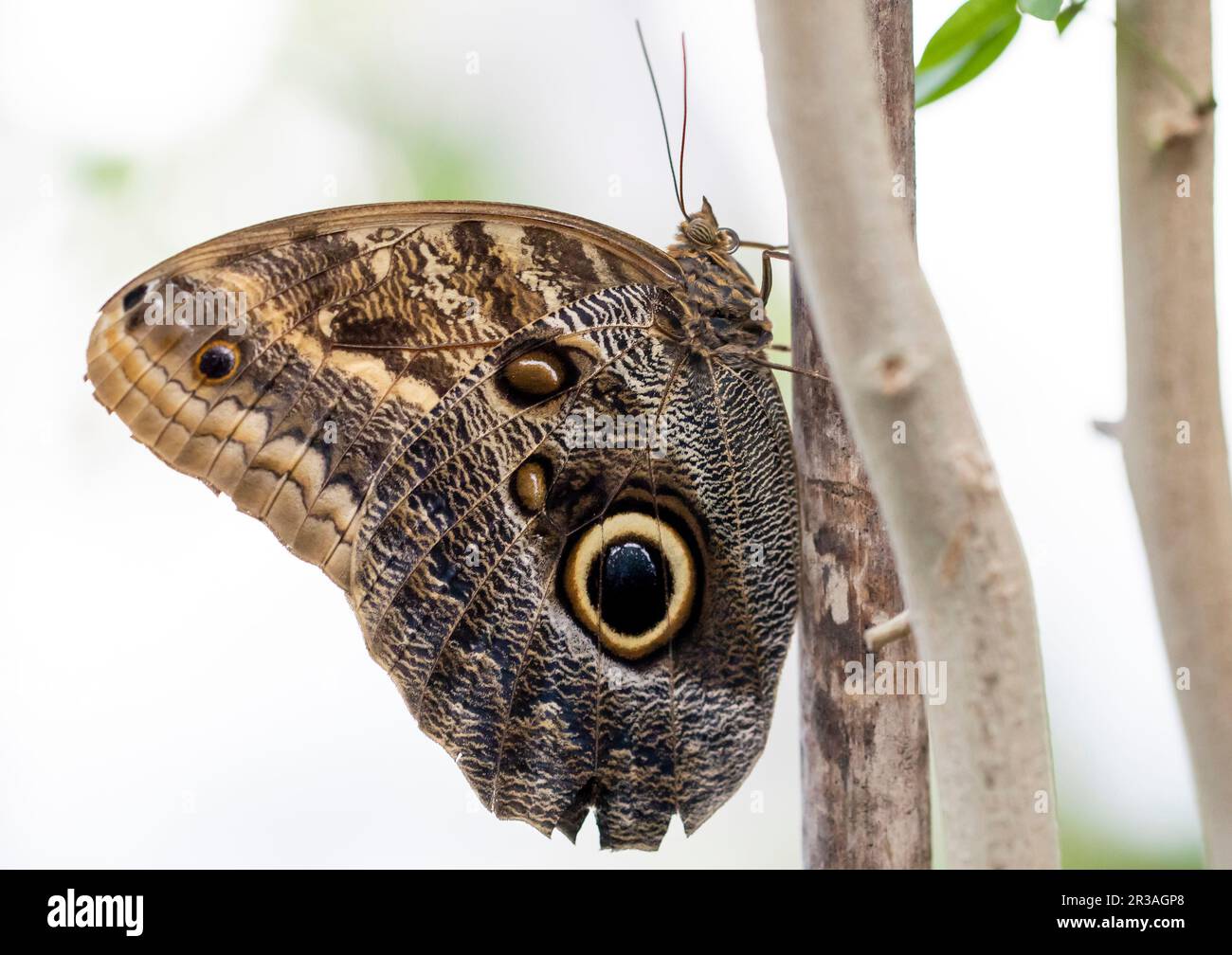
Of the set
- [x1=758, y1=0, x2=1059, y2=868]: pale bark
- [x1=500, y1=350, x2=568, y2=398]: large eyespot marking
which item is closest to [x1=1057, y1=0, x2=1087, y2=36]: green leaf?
[x1=758, y1=0, x2=1059, y2=868]: pale bark

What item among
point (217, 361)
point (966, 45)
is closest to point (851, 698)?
point (966, 45)

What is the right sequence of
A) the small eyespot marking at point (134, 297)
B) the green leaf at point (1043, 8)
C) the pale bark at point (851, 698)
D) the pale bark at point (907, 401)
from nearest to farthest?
the pale bark at point (907, 401) < the green leaf at point (1043, 8) < the pale bark at point (851, 698) < the small eyespot marking at point (134, 297)

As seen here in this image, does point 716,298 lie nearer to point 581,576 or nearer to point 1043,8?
point 581,576

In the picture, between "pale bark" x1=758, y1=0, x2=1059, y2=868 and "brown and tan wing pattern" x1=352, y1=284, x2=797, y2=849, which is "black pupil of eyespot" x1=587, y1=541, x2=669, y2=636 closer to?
"brown and tan wing pattern" x1=352, y1=284, x2=797, y2=849

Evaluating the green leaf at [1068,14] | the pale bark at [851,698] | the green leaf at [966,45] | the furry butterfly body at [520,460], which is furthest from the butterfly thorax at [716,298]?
the green leaf at [1068,14]

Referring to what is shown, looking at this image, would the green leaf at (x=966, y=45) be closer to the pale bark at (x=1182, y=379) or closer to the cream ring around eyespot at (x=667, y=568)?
the pale bark at (x=1182, y=379)

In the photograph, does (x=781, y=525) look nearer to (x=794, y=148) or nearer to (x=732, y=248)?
(x=732, y=248)

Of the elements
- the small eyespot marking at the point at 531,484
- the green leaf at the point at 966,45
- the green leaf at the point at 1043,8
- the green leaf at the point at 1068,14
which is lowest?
the small eyespot marking at the point at 531,484
